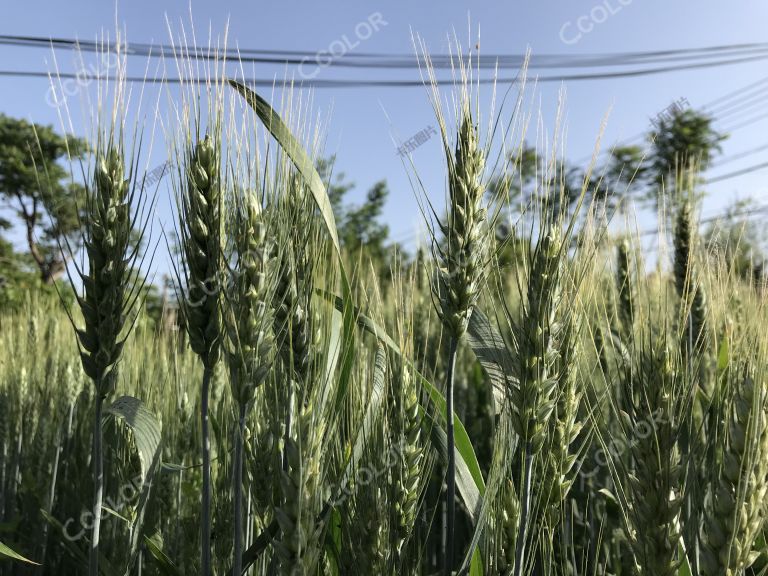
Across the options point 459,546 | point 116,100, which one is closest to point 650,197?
point 459,546

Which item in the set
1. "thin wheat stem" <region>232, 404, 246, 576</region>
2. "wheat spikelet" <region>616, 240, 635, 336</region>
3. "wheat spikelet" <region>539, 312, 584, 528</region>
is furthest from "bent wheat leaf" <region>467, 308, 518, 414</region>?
"wheat spikelet" <region>616, 240, 635, 336</region>

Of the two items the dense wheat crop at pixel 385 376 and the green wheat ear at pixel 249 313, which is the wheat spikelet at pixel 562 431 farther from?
the green wheat ear at pixel 249 313

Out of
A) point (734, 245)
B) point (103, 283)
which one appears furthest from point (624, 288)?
point (103, 283)

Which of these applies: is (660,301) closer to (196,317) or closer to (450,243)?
(450,243)

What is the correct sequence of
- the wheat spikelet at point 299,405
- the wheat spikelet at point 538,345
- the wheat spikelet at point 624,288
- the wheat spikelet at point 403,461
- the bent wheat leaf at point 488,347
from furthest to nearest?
the wheat spikelet at point 624,288, the bent wheat leaf at point 488,347, the wheat spikelet at point 403,461, the wheat spikelet at point 538,345, the wheat spikelet at point 299,405

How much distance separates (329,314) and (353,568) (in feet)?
1.87

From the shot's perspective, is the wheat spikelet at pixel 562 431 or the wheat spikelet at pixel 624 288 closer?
the wheat spikelet at pixel 562 431

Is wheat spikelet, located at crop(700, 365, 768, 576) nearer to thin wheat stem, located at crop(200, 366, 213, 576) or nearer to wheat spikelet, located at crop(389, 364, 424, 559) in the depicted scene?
wheat spikelet, located at crop(389, 364, 424, 559)

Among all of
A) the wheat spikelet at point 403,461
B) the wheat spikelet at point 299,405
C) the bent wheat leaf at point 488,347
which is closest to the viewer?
the wheat spikelet at point 299,405

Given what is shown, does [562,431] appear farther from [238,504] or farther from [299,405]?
[238,504]

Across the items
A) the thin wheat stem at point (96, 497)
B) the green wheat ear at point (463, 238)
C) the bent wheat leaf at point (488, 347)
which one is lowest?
the thin wheat stem at point (96, 497)

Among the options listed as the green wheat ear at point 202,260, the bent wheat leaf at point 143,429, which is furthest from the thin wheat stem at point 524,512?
the bent wheat leaf at point 143,429

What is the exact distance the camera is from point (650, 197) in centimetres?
2041

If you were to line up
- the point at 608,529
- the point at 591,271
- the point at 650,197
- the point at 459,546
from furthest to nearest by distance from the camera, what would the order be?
the point at 650,197
the point at 459,546
the point at 608,529
the point at 591,271
